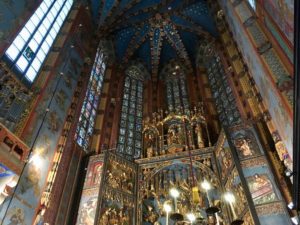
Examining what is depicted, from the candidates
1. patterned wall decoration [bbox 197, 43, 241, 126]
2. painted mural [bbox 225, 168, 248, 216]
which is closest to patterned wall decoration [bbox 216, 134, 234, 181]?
painted mural [bbox 225, 168, 248, 216]

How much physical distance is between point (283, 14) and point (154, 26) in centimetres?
1242

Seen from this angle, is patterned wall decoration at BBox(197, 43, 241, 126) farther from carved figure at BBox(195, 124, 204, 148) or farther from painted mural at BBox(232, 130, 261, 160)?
painted mural at BBox(232, 130, 261, 160)

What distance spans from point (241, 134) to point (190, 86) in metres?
7.81

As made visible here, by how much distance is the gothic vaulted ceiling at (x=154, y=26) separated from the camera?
18.6 metres

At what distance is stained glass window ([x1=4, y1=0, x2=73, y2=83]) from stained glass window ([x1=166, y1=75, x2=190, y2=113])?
7.91 metres

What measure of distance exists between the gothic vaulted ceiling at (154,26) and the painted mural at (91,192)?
9304 millimetres

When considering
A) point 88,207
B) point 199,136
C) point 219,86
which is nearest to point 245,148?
point 199,136

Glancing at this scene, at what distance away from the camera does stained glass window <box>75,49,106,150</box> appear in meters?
13.4

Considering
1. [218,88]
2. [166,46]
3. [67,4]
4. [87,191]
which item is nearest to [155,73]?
[166,46]

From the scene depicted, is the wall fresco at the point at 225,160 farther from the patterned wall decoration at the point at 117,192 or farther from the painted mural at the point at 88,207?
the painted mural at the point at 88,207

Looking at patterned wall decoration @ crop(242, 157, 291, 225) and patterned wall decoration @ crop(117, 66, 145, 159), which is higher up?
patterned wall decoration @ crop(117, 66, 145, 159)

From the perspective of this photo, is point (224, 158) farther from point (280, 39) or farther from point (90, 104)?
point (90, 104)

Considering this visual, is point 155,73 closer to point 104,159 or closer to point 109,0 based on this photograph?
point 109,0

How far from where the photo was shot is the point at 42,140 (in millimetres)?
10102
